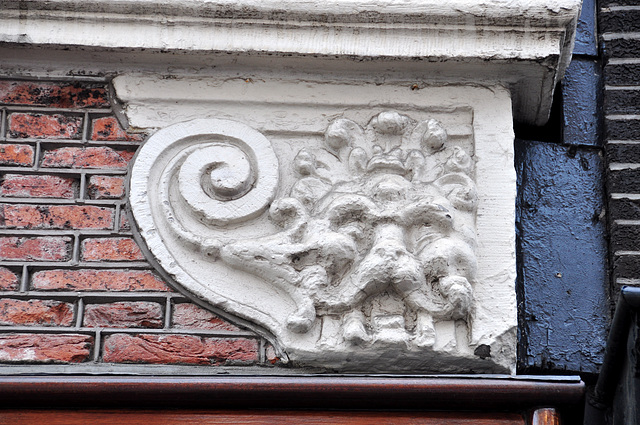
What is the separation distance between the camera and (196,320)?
219 cm

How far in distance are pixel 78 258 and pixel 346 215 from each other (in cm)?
63

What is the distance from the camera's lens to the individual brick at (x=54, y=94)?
240 centimetres

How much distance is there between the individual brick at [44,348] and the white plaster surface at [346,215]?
0.85 feet

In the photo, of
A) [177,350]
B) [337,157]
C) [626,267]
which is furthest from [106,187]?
[626,267]

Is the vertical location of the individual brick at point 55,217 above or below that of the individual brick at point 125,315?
above

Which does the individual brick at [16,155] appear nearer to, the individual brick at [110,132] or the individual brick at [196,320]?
the individual brick at [110,132]

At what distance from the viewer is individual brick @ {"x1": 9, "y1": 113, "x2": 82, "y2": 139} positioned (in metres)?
2.37

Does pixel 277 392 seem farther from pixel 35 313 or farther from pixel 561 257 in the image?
pixel 561 257

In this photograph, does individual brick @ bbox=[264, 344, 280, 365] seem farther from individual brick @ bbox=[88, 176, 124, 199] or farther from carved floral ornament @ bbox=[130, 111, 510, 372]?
individual brick @ bbox=[88, 176, 124, 199]

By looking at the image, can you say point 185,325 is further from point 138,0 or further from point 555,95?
point 555,95

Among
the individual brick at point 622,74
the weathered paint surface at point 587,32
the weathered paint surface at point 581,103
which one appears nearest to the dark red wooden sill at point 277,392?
the weathered paint surface at point 581,103

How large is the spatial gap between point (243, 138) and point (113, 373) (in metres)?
0.65

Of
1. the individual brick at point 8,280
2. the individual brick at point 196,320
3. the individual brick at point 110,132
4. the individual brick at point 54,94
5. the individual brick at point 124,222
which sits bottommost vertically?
the individual brick at point 196,320

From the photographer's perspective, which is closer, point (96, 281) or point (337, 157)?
point (96, 281)
